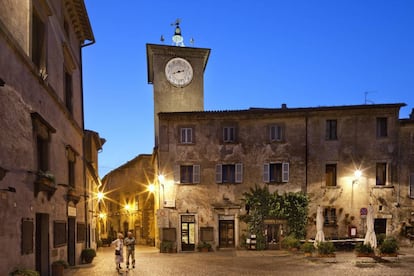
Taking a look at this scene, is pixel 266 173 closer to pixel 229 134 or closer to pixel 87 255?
pixel 229 134

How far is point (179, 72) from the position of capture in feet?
121

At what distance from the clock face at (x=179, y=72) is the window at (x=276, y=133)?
9481mm

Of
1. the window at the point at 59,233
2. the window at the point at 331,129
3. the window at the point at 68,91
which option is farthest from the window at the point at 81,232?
the window at the point at 331,129

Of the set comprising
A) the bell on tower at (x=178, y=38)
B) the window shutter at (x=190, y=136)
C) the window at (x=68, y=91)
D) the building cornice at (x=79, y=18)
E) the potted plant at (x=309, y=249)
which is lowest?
the potted plant at (x=309, y=249)

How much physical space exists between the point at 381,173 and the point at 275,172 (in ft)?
23.3

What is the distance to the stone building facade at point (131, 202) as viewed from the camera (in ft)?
138

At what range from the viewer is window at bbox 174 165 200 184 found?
3061 centimetres

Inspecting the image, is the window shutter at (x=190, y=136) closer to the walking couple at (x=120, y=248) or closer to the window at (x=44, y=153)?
the walking couple at (x=120, y=248)

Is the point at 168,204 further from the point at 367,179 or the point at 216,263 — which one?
the point at 367,179

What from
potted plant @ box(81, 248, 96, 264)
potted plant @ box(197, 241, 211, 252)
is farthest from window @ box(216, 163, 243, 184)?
potted plant @ box(81, 248, 96, 264)

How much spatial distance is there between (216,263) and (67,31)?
1255 centimetres

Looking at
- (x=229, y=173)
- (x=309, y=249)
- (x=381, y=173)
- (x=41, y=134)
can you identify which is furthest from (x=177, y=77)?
(x=41, y=134)

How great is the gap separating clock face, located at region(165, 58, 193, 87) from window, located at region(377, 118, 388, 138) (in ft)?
49.9

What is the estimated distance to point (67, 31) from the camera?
64.1 feet
